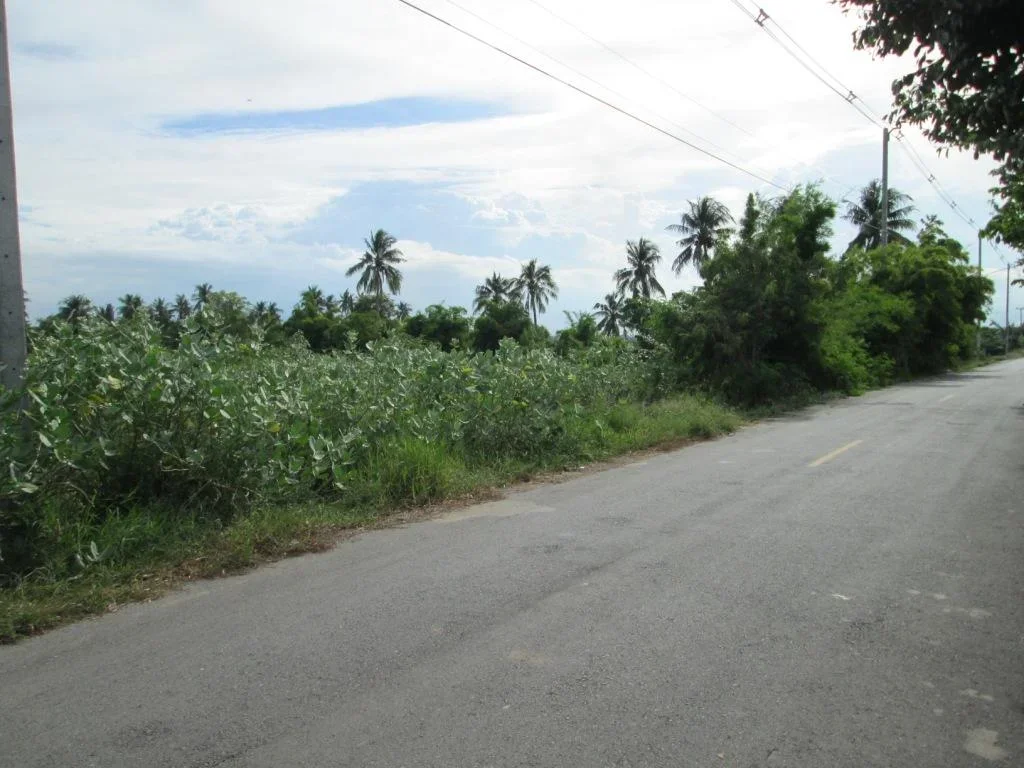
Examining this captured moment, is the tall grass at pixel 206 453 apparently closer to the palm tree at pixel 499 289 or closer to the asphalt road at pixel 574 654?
the asphalt road at pixel 574 654

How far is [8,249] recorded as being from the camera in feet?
21.5

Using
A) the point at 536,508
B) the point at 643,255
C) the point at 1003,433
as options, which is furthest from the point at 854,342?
the point at 643,255

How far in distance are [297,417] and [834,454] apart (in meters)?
8.11

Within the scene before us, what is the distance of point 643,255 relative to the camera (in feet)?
206

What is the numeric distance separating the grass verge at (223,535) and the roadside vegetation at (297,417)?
20 mm

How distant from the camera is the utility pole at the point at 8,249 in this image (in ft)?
21.4

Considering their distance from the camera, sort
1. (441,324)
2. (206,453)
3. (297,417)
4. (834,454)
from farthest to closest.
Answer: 1. (441,324)
2. (834,454)
3. (297,417)
4. (206,453)

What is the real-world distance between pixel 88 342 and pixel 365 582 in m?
3.72

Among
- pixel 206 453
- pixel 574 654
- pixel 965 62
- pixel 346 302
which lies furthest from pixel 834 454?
pixel 346 302

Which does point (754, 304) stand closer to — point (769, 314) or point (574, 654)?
point (769, 314)

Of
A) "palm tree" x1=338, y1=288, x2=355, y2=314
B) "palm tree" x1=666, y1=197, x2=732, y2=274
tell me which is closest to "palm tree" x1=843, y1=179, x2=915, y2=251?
"palm tree" x1=666, y1=197, x2=732, y2=274

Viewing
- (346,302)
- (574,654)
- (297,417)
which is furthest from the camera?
(346,302)

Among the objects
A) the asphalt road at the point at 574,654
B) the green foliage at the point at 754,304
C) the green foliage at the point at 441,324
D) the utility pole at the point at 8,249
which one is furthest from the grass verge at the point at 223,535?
the green foliage at the point at 441,324

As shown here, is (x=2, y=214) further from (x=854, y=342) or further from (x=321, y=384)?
(x=854, y=342)
